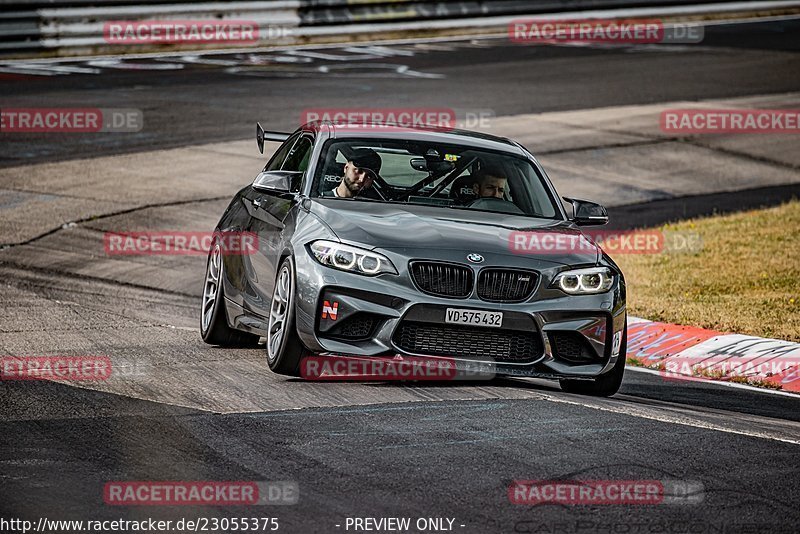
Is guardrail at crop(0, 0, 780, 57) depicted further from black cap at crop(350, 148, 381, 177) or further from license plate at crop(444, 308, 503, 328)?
license plate at crop(444, 308, 503, 328)

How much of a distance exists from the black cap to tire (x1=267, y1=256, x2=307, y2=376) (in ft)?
3.59

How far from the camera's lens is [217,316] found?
1005cm

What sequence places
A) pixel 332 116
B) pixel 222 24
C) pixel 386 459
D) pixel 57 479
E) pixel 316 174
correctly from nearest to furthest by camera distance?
pixel 57 479 → pixel 386 459 → pixel 316 174 → pixel 332 116 → pixel 222 24

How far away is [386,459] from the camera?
6.68 m

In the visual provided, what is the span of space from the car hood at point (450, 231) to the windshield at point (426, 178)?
0.28 m

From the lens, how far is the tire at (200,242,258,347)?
1007 cm

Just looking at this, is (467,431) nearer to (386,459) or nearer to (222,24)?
(386,459)

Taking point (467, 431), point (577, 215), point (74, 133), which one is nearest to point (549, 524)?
point (467, 431)

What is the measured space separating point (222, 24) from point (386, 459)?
23.4 meters

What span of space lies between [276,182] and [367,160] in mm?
691

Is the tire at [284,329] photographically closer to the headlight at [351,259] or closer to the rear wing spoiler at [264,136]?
the headlight at [351,259]

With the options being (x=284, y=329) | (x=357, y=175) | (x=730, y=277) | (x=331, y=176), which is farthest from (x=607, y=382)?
(x=730, y=277)

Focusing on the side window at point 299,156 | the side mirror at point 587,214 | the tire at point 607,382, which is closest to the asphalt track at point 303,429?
the tire at point 607,382

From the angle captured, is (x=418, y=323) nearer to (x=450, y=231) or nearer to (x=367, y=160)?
(x=450, y=231)
